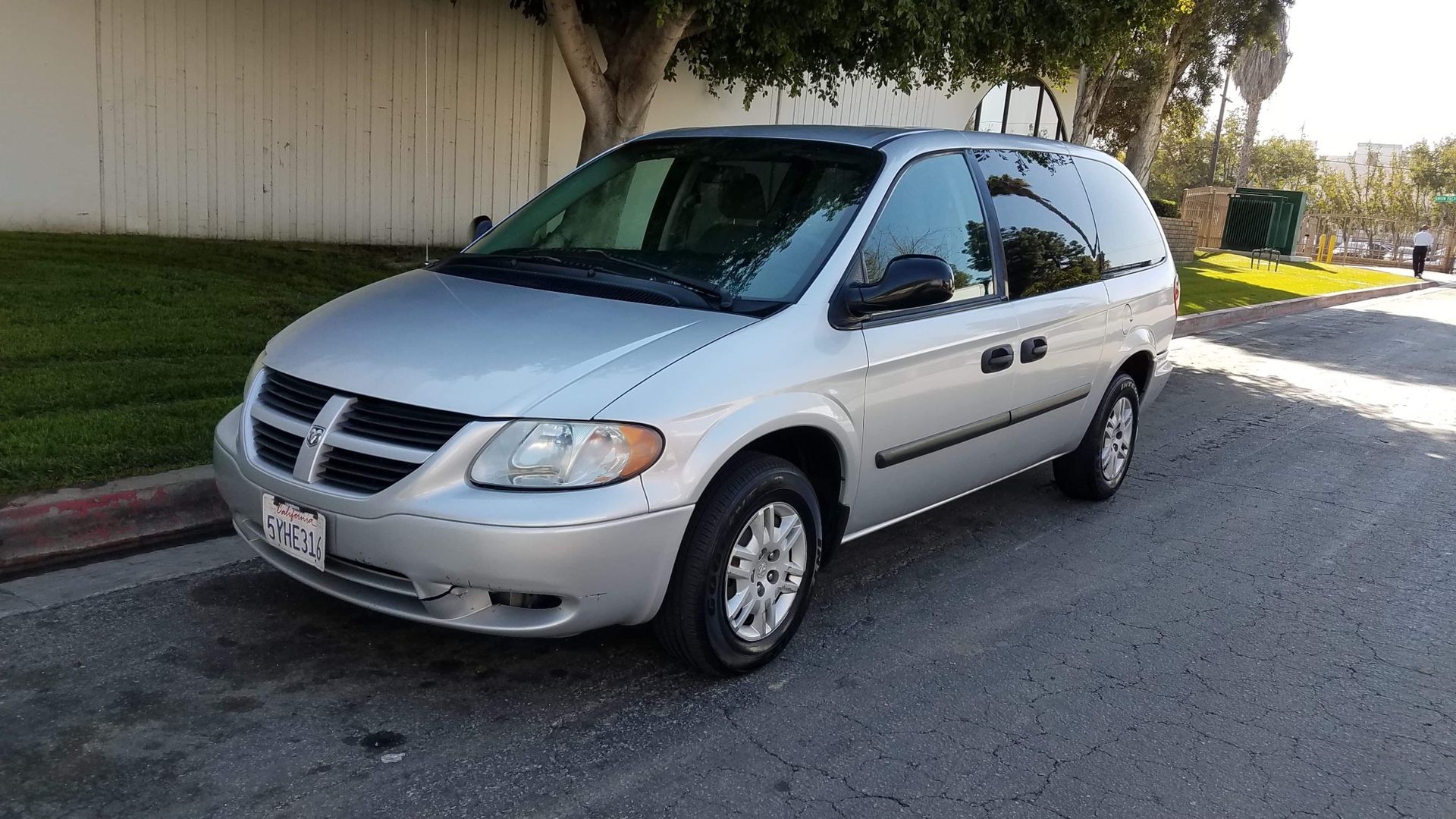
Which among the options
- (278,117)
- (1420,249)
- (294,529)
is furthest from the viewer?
(1420,249)

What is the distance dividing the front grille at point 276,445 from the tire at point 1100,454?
400 centimetres

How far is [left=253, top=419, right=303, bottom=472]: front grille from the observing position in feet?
12.3

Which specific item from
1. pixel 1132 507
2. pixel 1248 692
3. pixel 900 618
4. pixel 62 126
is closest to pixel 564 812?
pixel 900 618

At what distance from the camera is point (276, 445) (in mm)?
3836

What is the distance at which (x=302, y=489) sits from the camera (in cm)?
363

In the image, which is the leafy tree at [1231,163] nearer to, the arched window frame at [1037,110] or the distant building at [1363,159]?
the distant building at [1363,159]

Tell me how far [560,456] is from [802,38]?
799 cm

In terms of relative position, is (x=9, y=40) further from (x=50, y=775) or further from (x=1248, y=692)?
(x=1248, y=692)

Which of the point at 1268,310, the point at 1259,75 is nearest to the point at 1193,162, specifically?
the point at 1259,75

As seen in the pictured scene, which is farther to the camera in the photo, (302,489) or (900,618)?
(900,618)

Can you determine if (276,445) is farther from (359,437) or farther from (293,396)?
(359,437)

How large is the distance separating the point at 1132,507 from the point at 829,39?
5.60m

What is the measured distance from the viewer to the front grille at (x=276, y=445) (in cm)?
375

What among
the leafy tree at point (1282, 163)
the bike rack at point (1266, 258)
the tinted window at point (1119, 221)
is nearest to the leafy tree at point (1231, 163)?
the leafy tree at point (1282, 163)
